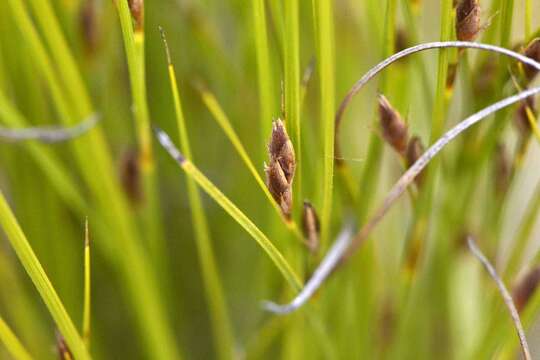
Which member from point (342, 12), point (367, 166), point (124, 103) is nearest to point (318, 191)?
point (367, 166)

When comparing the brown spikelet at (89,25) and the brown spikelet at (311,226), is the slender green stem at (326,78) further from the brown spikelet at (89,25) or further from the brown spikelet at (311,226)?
the brown spikelet at (89,25)

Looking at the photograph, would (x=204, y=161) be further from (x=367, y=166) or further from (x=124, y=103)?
(x=367, y=166)

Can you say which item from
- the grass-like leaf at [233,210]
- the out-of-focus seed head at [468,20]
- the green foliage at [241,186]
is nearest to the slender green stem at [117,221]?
the green foliage at [241,186]

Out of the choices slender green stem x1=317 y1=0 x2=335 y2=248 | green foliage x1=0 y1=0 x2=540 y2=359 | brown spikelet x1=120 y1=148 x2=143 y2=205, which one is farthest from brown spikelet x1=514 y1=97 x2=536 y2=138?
brown spikelet x1=120 y1=148 x2=143 y2=205

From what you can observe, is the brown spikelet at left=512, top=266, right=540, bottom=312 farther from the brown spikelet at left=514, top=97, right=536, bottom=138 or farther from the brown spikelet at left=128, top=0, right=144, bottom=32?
the brown spikelet at left=128, top=0, right=144, bottom=32

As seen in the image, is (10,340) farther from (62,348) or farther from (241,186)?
(241,186)
